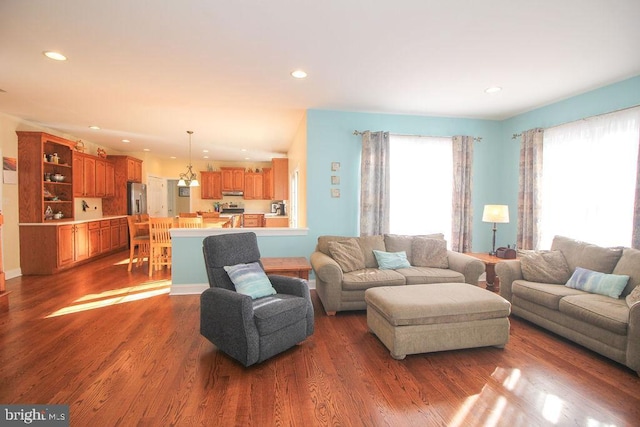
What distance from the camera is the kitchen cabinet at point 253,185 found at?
9.94 meters

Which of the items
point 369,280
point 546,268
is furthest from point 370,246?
point 546,268

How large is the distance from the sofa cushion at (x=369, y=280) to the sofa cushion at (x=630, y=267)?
208 centimetres

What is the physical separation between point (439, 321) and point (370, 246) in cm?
168

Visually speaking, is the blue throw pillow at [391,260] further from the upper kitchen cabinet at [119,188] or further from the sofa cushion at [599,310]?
the upper kitchen cabinet at [119,188]

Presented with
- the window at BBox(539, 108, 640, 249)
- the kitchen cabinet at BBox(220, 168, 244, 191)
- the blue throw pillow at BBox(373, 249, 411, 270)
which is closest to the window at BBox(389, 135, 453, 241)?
the blue throw pillow at BBox(373, 249, 411, 270)

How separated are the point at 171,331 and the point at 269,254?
5.61 ft

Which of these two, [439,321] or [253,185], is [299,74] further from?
[253,185]

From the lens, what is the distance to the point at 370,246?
13.9 ft

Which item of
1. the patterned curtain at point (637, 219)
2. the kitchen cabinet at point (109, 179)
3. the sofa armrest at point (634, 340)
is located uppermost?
the kitchen cabinet at point (109, 179)

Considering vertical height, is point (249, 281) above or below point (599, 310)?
above

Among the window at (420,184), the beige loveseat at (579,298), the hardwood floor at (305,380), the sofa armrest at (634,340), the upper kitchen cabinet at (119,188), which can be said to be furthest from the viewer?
Result: the upper kitchen cabinet at (119,188)

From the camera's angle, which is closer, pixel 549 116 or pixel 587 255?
pixel 587 255

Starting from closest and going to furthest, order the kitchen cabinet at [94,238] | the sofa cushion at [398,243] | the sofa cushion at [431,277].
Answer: the sofa cushion at [431,277] < the sofa cushion at [398,243] < the kitchen cabinet at [94,238]

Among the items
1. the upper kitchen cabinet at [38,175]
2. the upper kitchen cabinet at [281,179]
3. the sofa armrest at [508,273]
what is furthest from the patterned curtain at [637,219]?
the upper kitchen cabinet at [38,175]
